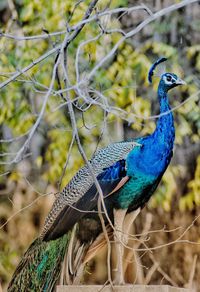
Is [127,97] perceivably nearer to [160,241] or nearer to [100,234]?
[160,241]

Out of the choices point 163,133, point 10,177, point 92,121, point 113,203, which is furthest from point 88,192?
point 10,177

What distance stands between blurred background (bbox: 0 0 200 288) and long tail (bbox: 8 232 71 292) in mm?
1640

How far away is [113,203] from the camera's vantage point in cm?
503

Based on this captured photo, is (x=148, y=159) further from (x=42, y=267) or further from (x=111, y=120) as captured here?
(x=111, y=120)

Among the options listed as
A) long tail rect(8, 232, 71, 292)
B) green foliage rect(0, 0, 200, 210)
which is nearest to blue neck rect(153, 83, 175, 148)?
long tail rect(8, 232, 71, 292)

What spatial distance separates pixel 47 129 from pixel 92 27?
2.99ft

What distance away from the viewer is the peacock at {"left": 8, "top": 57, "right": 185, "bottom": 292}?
5023mm

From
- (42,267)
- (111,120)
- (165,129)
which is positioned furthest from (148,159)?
(111,120)

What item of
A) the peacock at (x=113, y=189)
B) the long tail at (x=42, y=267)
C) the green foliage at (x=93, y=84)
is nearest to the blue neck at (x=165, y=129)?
the peacock at (x=113, y=189)

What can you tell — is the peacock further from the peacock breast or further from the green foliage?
the green foliage

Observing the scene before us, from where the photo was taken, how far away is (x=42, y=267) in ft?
17.2

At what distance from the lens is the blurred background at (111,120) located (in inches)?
276

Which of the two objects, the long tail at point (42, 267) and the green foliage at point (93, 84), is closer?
the long tail at point (42, 267)

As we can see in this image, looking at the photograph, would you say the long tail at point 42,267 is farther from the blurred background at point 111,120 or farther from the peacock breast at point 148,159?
the blurred background at point 111,120
